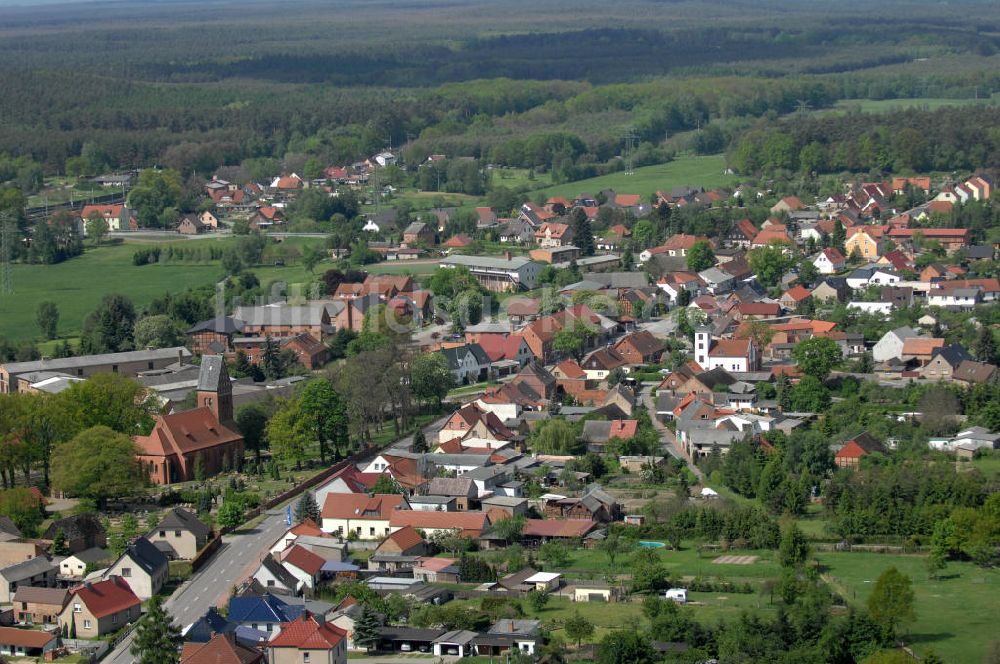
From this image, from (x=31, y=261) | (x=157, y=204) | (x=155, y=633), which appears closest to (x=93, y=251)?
(x=31, y=261)

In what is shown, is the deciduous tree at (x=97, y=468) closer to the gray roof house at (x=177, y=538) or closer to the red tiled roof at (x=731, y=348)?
the gray roof house at (x=177, y=538)

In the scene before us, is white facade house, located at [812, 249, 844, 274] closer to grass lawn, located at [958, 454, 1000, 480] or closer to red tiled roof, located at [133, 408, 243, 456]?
grass lawn, located at [958, 454, 1000, 480]

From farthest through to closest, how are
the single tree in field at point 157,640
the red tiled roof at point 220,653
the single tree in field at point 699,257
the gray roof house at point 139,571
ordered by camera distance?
the single tree in field at point 699,257, the gray roof house at point 139,571, the single tree in field at point 157,640, the red tiled roof at point 220,653

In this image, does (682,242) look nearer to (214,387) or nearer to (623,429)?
(623,429)

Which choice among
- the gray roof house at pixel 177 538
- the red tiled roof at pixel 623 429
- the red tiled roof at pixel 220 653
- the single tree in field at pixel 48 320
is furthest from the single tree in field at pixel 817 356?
the single tree in field at pixel 48 320

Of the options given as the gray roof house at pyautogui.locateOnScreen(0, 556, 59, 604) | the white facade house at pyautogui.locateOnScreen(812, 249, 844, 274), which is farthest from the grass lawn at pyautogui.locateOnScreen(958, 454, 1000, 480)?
the white facade house at pyautogui.locateOnScreen(812, 249, 844, 274)

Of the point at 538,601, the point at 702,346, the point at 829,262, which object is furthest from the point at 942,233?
the point at 538,601

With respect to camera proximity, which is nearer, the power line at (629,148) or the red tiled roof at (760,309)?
the red tiled roof at (760,309)
